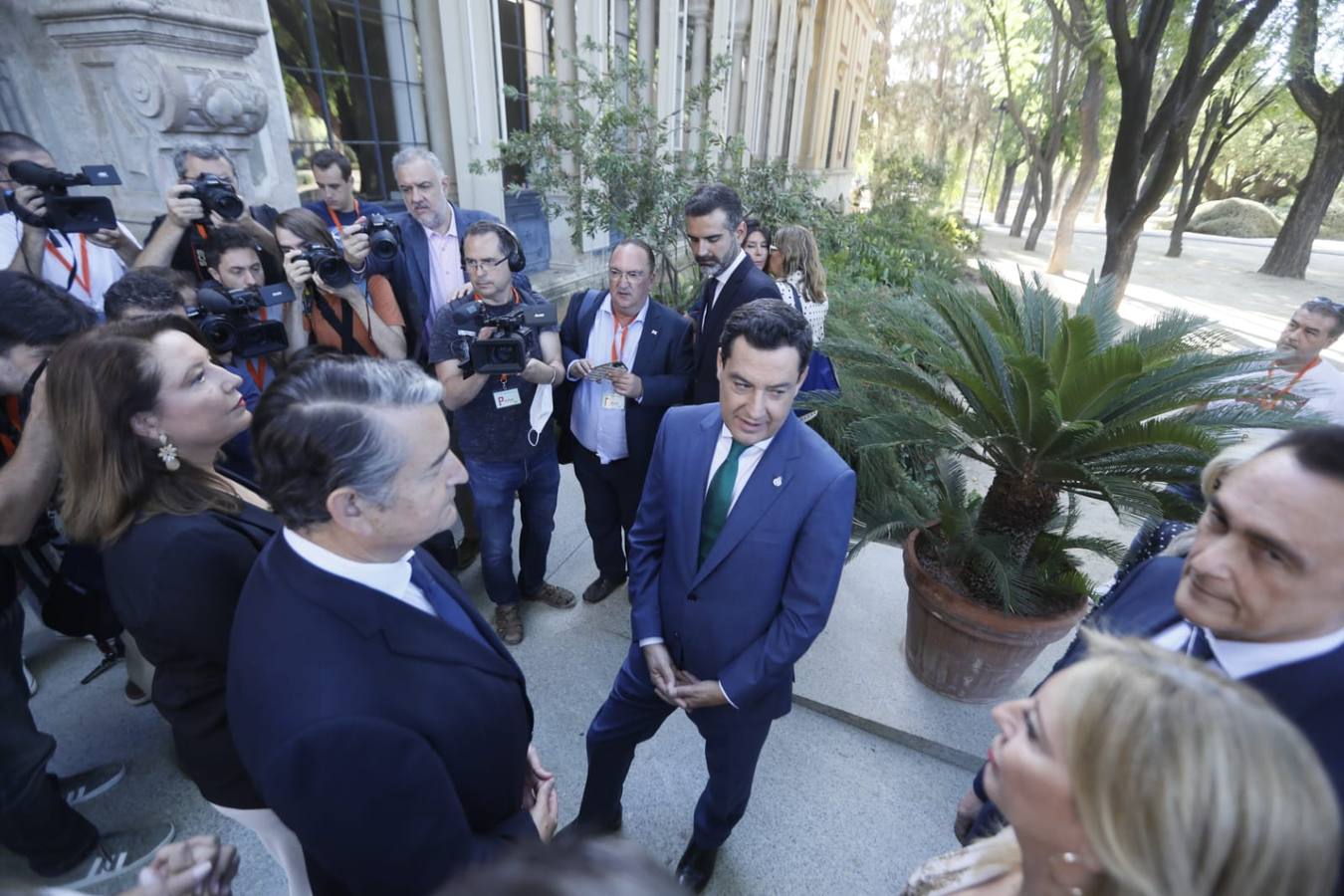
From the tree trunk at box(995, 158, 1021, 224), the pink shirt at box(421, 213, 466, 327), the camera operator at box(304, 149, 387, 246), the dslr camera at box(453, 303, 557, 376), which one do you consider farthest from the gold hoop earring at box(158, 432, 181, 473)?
the tree trunk at box(995, 158, 1021, 224)

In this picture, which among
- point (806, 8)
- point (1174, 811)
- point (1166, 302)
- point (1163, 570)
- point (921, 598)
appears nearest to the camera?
point (1174, 811)

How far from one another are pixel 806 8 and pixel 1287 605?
68.0 feet

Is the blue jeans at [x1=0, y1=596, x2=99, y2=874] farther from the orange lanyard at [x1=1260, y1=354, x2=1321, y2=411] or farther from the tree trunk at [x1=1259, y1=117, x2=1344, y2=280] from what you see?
the tree trunk at [x1=1259, y1=117, x2=1344, y2=280]

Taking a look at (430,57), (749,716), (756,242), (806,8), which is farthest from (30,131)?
Result: (806,8)

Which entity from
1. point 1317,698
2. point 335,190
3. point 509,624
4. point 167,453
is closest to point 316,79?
point 335,190

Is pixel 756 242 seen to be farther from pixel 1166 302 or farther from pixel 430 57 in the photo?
pixel 1166 302

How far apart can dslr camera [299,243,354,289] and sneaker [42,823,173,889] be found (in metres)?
2.20

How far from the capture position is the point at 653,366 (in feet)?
10.3

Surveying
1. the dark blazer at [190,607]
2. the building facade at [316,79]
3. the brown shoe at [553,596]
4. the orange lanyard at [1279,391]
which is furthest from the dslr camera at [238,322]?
the orange lanyard at [1279,391]

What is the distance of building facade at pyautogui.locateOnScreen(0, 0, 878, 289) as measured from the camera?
335cm

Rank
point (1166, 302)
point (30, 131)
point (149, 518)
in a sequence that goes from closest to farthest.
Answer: point (149, 518) < point (30, 131) < point (1166, 302)

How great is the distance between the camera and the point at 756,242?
461 cm

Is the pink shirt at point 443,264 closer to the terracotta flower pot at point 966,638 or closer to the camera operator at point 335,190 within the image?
the camera operator at point 335,190

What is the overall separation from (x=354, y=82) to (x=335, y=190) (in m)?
2.27
